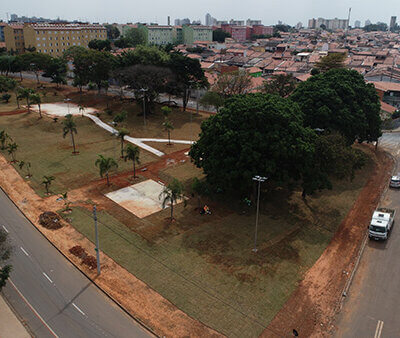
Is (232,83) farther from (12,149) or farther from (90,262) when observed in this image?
(90,262)

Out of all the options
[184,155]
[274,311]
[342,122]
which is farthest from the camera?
[184,155]

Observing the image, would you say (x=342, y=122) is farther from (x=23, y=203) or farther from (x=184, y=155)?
(x=23, y=203)

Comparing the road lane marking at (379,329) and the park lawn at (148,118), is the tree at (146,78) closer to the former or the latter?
the park lawn at (148,118)

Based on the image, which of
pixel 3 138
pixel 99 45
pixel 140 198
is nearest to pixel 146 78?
pixel 3 138

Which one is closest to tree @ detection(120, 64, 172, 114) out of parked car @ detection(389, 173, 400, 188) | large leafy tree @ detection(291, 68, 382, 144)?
large leafy tree @ detection(291, 68, 382, 144)

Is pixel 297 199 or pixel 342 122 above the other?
pixel 342 122

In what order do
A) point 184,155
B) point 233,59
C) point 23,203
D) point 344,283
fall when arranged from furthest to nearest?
1. point 233,59
2. point 184,155
3. point 23,203
4. point 344,283

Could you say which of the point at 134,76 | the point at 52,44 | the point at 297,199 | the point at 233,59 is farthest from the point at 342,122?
the point at 52,44
